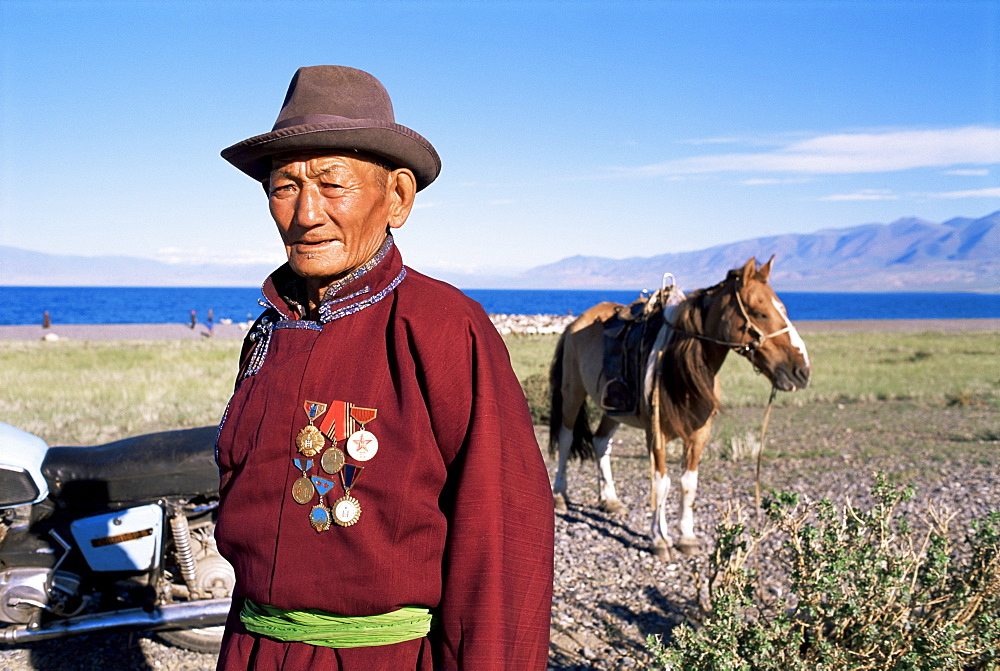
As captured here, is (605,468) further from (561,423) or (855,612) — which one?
(855,612)

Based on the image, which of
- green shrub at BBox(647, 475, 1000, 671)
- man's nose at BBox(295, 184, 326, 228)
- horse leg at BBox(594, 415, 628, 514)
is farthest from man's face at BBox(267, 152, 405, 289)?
horse leg at BBox(594, 415, 628, 514)

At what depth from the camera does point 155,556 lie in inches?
156

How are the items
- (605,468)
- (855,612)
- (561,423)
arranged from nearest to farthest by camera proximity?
(855,612) → (605,468) → (561,423)

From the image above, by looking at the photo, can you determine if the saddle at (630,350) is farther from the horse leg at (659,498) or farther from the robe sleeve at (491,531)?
the robe sleeve at (491,531)

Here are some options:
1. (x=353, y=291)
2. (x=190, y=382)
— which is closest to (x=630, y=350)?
(x=353, y=291)

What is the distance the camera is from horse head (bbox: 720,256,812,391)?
5.24 m

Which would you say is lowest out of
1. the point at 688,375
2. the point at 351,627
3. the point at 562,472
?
the point at 562,472

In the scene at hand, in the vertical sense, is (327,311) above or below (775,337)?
above

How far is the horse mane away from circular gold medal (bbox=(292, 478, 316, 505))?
415 centimetres

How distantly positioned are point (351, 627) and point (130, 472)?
2.77m

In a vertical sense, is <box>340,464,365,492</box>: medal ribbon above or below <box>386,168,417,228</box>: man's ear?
below

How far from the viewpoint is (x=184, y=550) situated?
159 inches

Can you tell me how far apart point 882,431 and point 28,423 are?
37.7ft

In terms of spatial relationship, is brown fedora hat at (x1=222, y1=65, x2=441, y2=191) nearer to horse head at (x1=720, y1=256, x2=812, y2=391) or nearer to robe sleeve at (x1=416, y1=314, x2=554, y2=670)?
robe sleeve at (x1=416, y1=314, x2=554, y2=670)
